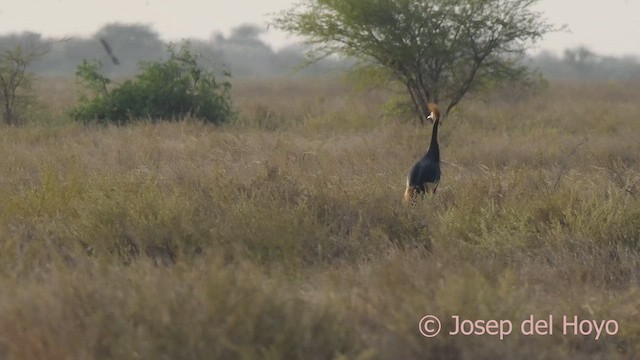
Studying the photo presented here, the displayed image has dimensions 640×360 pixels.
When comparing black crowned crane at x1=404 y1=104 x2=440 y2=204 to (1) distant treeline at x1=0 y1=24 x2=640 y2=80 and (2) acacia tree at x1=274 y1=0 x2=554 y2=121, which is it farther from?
(1) distant treeline at x1=0 y1=24 x2=640 y2=80

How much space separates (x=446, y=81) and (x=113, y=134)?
663 cm

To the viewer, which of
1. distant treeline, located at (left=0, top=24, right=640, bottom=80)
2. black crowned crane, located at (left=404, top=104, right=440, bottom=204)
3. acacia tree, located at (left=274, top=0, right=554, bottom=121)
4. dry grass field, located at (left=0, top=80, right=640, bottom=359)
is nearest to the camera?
dry grass field, located at (left=0, top=80, right=640, bottom=359)

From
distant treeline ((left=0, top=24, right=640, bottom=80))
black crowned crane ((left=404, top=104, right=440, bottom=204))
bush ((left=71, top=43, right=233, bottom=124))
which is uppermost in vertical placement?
black crowned crane ((left=404, top=104, right=440, bottom=204))

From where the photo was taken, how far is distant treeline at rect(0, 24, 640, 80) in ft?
268

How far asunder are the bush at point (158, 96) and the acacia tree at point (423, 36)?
2152 mm

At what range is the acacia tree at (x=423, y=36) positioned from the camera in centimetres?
1466

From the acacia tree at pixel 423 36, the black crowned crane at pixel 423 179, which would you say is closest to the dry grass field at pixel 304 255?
the black crowned crane at pixel 423 179

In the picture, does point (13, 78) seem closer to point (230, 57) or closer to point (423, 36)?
point (423, 36)

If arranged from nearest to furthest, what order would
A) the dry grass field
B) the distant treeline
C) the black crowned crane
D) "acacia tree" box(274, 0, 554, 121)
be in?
1. the dry grass field
2. the black crowned crane
3. "acacia tree" box(274, 0, 554, 121)
4. the distant treeline

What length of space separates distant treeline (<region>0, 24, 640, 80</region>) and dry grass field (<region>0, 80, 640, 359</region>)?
45.0 metres

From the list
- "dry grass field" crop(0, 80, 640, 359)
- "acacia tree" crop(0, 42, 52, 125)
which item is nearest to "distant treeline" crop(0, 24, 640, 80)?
"acacia tree" crop(0, 42, 52, 125)

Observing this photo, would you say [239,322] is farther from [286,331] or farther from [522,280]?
[522,280]

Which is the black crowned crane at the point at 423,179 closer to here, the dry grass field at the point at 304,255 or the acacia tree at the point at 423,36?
the dry grass field at the point at 304,255

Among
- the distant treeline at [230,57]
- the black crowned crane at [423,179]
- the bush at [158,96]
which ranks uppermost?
the black crowned crane at [423,179]
